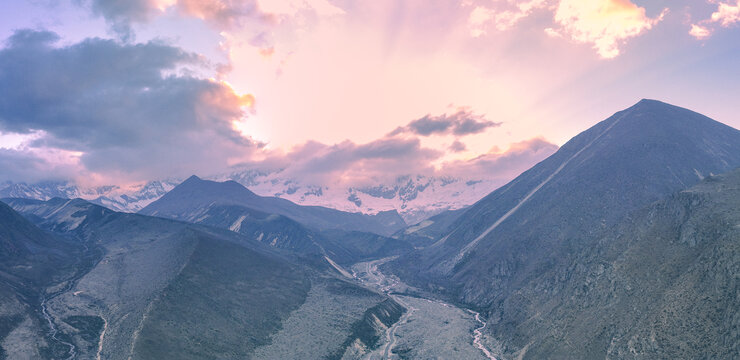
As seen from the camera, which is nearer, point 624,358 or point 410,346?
point 624,358

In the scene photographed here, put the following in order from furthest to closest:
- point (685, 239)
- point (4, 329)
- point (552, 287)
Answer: point (552, 287), point (4, 329), point (685, 239)

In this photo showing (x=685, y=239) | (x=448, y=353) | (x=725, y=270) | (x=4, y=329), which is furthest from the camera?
(x=448, y=353)

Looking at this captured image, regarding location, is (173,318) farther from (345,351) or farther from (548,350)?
(548,350)

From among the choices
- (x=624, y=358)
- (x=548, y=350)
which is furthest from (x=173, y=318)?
(x=624, y=358)

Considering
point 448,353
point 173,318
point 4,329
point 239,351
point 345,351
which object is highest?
point 4,329

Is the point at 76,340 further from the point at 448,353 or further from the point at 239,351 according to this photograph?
the point at 448,353

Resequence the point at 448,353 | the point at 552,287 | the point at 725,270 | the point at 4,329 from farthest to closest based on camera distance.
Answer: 1. the point at 552,287
2. the point at 448,353
3. the point at 4,329
4. the point at 725,270

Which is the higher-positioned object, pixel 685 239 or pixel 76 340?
pixel 76 340

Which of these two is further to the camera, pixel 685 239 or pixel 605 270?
pixel 605 270

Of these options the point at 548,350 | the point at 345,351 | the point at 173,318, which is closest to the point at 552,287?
the point at 548,350
